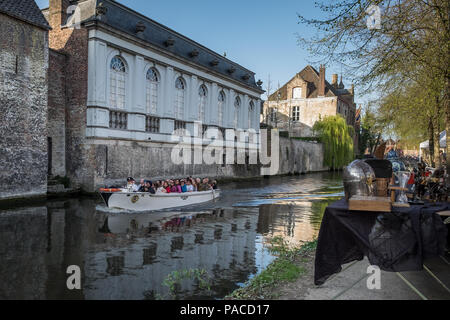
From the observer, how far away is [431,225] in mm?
3611

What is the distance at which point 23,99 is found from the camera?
1487 centimetres

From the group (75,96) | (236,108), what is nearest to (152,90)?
(75,96)

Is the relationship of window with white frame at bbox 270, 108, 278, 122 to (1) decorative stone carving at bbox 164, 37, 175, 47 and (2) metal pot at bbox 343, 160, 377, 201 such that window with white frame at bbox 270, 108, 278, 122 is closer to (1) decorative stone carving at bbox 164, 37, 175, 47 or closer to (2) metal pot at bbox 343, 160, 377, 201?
(1) decorative stone carving at bbox 164, 37, 175, 47

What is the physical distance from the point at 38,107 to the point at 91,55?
3.78 m

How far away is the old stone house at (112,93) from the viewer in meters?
17.3

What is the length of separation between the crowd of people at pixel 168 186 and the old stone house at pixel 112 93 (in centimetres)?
411

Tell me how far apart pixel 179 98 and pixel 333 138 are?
88.3 ft

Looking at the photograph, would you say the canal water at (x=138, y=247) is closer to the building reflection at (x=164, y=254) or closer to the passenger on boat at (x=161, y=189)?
the building reflection at (x=164, y=254)

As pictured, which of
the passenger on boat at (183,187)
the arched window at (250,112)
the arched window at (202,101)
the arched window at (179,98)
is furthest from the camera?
the arched window at (250,112)

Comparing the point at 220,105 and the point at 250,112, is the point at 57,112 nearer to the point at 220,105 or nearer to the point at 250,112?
the point at 220,105

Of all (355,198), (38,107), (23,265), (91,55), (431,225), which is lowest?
(23,265)

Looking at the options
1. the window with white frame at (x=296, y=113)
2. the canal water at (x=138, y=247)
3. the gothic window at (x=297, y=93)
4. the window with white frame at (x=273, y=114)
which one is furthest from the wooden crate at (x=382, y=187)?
the gothic window at (x=297, y=93)
